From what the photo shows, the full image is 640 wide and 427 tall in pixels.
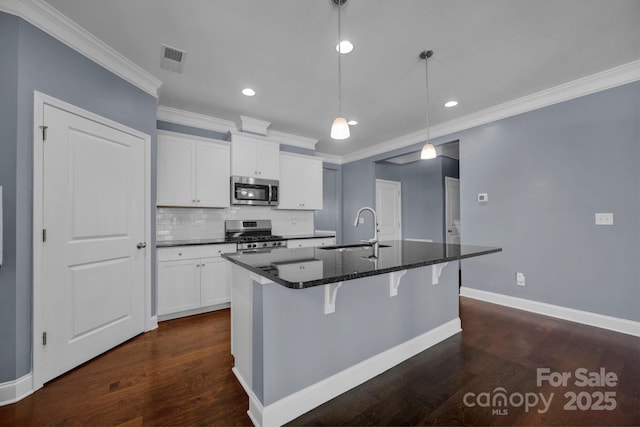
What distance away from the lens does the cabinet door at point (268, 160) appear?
4.11m

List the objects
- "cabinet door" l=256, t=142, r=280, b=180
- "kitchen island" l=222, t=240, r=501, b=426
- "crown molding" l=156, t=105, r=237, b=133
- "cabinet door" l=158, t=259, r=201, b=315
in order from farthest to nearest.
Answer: "cabinet door" l=256, t=142, r=280, b=180
"crown molding" l=156, t=105, r=237, b=133
"cabinet door" l=158, t=259, r=201, b=315
"kitchen island" l=222, t=240, r=501, b=426

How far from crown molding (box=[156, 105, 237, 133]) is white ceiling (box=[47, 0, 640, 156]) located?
0.17 m

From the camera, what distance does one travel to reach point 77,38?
2.08 metres

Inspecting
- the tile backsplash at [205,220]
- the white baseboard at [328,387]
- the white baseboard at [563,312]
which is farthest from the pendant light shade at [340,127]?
the white baseboard at [563,312]

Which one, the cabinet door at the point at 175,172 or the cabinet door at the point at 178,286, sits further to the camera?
the cabinet door at the point at 175,172

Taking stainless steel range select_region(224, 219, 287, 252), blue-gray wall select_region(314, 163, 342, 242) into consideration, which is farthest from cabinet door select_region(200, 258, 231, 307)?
blue-gray wall select_region(314, 163, 342, 242)

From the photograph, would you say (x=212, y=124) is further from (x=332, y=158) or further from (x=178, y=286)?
(x=332, y=158)

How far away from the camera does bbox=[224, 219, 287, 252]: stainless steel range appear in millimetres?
3600

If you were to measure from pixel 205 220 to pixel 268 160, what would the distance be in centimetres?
135

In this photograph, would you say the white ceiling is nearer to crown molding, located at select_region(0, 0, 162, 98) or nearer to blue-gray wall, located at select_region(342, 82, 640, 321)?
crown molding, located at select_region(0, 0, 162, 98)

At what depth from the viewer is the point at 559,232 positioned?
10.0 feet

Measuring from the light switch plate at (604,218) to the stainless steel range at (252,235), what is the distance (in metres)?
3.76

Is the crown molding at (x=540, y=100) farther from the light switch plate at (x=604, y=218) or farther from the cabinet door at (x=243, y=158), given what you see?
the cabinet door at (x=243, y=158)

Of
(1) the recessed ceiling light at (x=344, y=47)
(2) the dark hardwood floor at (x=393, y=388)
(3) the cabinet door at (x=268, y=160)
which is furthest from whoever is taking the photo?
(3) the cabinet door at (x=268, y=160)
